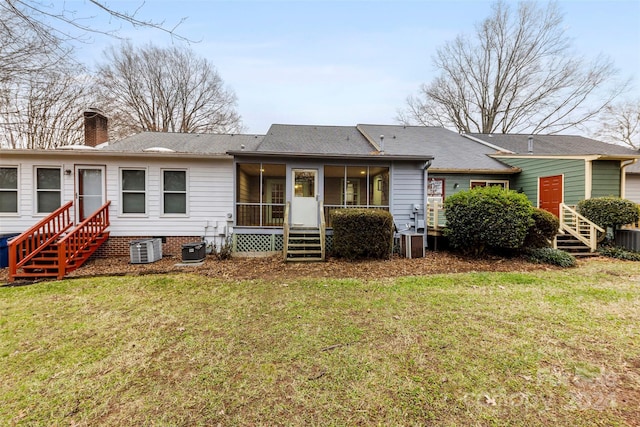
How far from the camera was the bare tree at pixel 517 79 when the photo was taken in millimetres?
18766

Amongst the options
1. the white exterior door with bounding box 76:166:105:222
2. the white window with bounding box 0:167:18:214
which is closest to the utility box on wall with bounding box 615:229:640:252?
the white exterior door with bounding box 76:166:105:222

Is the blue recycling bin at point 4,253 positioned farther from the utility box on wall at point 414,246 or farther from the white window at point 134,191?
the utility box on wall at point 414,246

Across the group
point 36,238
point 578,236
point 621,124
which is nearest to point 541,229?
point 578,236

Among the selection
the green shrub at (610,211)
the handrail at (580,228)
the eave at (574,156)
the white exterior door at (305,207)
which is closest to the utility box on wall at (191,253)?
the white exterior door at (305,207)

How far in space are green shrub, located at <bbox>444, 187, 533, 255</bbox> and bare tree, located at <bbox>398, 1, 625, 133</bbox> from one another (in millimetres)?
17375

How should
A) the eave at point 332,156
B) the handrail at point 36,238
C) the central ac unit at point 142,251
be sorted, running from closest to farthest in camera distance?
the handrail at point 36,238, the central ac unit at point 142,251, the eave at point 332,156

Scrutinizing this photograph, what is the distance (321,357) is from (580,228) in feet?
34.4

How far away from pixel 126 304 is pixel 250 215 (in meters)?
4.77

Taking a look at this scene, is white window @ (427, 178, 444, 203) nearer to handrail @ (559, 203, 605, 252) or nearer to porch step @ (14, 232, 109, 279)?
handrail @ (559, 203, 605, 252)

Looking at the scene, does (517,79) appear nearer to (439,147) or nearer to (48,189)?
(439,147)

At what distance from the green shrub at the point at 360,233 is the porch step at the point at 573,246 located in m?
5.92

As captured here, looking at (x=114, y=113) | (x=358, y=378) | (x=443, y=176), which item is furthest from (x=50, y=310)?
(x=114, y=113)

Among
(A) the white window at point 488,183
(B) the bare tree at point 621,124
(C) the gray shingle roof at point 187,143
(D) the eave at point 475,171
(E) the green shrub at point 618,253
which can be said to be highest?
(B) the bare tree at point 621,124

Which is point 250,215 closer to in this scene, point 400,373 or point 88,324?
point 88,324
